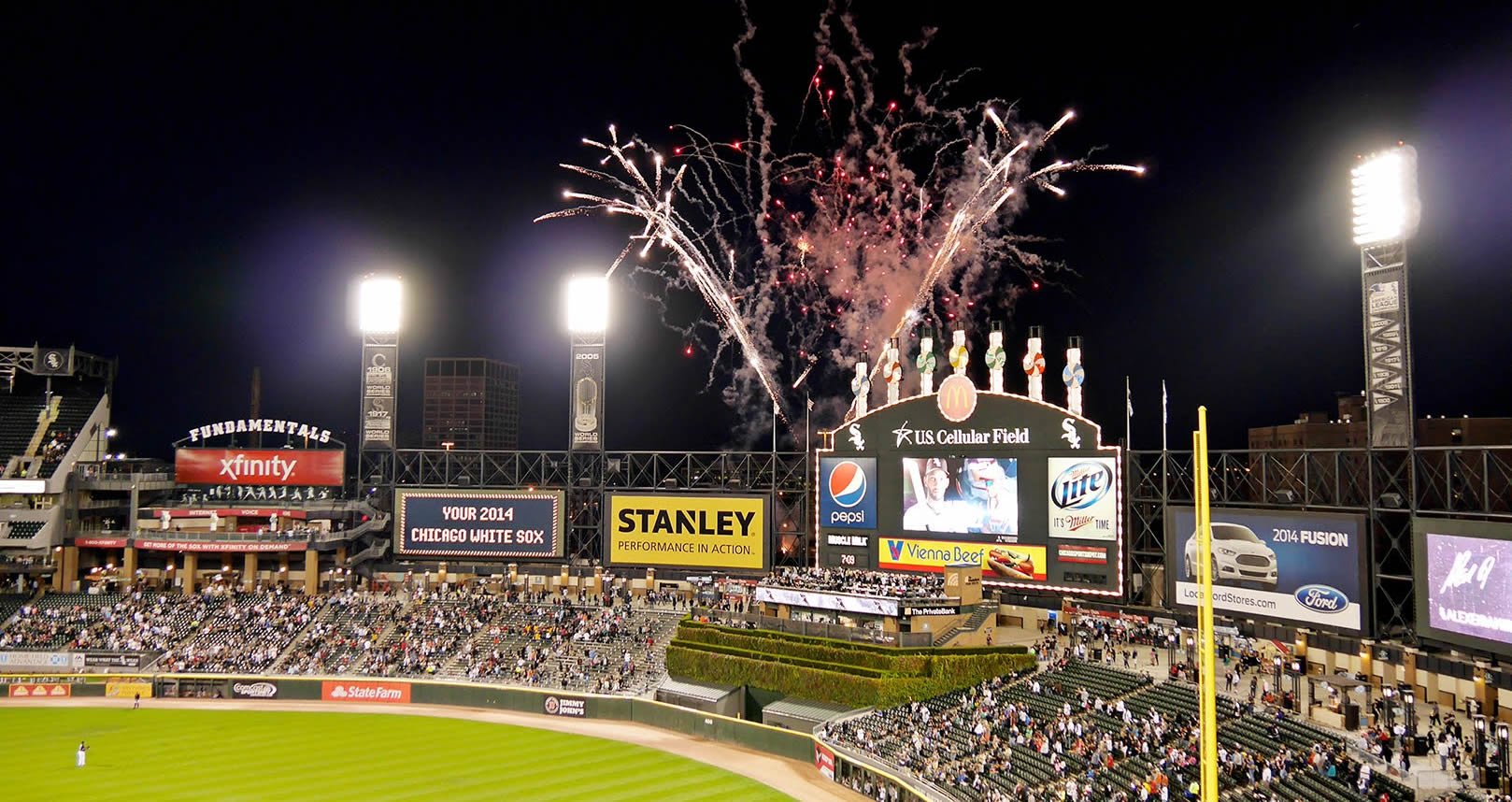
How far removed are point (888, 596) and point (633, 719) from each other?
1251 centimetres

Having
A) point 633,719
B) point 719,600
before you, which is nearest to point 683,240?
point 719,600

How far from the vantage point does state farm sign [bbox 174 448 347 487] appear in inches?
2537

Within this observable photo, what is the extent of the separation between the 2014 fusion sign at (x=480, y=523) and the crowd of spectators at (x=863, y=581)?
51.6ft

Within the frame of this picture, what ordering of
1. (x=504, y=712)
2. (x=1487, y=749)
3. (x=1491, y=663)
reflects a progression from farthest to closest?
(x=504, y=712)
(x=1491, y=663)
(x=1487, y=749)

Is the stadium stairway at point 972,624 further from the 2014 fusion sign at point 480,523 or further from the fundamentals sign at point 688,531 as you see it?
the 2014 fusion sign at point 480,523

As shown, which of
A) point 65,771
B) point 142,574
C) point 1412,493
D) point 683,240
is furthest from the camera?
point 142,574

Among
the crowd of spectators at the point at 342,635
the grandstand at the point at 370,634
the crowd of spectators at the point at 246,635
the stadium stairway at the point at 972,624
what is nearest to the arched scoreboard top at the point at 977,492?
the stadium stairway at the point at 972,624

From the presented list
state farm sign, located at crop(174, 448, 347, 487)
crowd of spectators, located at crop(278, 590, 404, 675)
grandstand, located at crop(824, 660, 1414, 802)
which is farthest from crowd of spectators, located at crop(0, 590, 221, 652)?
grandstand, located at crop(824, 660, 1414, 802)

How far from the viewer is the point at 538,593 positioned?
2330 inches

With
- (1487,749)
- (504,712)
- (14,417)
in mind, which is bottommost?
(504,712)

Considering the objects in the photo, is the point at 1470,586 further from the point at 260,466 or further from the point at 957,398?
the point at 260,466

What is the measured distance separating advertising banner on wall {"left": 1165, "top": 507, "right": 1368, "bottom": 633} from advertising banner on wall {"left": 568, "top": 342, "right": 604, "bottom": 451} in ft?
106

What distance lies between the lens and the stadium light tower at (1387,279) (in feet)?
114

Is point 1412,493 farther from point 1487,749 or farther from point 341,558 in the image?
point 341,558
